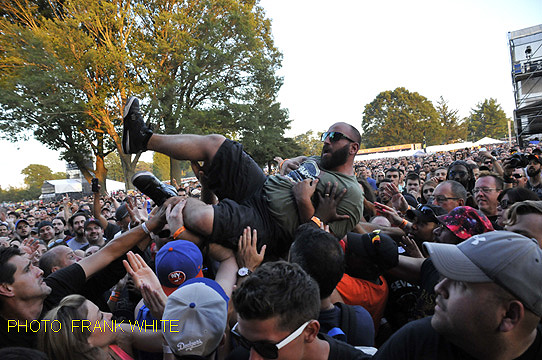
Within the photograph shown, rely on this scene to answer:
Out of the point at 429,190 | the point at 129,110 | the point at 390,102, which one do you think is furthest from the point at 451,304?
the point at 390,102

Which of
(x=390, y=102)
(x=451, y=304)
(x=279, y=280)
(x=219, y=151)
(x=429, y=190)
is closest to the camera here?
(x=451, y=304)

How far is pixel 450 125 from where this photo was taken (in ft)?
218

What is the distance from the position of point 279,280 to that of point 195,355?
0.67 metres

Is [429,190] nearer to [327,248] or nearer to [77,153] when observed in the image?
[327,248]

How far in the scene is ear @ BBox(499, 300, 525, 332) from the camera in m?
1.24

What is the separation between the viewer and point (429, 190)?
240 inches

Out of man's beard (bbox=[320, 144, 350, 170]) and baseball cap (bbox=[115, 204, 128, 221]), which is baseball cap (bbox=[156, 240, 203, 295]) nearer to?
man's beard (bbox=[320, 144, 350, 170])

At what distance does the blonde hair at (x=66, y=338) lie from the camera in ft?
6.48

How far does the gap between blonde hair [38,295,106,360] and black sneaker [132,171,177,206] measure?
1368 mm

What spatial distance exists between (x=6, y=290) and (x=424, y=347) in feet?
8.67

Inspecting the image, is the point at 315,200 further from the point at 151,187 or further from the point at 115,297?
the point at 115,297

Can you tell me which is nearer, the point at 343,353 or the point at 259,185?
the point at 343,353

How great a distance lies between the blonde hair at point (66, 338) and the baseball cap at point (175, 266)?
0.52m

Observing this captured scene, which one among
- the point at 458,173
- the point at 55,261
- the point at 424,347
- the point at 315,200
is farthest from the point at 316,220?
the point at 458,173
